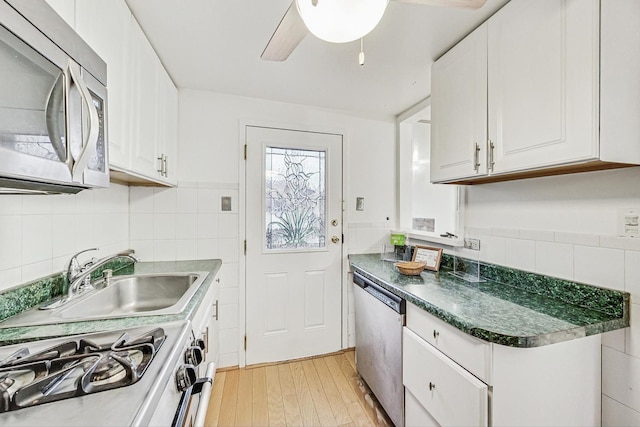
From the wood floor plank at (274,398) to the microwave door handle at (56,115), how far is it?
178 cm

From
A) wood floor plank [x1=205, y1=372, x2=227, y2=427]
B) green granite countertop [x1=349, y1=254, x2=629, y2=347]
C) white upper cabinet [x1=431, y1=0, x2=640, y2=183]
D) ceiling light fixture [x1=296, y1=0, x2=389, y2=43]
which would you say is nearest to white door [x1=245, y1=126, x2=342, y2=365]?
wood floor plank [x1=205, y1=372, x2=227, y2=427]

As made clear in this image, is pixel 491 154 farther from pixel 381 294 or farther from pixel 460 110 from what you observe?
pixel 381 294

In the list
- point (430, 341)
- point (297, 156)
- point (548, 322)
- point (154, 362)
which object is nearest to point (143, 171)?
point (154, 362)

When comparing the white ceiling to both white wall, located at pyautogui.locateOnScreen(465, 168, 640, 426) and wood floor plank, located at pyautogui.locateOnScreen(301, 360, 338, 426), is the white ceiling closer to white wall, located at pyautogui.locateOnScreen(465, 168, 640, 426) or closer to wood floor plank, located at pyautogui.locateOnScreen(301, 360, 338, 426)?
white wall, located at pyautogui.locateOnScreen(465, 168, 640, 426)

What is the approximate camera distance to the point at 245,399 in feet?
6.13

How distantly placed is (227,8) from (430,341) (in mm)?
1834

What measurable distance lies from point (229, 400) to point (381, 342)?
112 centimetres

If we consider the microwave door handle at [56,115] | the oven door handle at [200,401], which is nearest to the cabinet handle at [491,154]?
the oven door handle at [200,401]

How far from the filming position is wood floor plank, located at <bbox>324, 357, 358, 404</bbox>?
187cm

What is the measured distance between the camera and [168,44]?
1552mm

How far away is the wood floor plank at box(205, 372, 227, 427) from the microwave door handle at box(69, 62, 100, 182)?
166 cm

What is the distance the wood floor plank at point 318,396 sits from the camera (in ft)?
5.55

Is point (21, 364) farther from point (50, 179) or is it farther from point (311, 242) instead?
point (311, 242)

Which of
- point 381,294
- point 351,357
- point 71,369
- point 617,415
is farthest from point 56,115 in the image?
point 351,357
